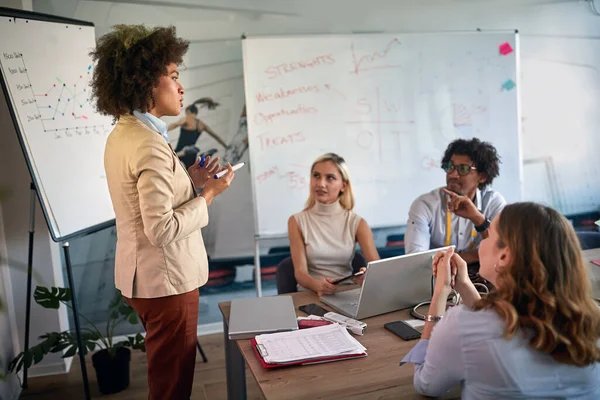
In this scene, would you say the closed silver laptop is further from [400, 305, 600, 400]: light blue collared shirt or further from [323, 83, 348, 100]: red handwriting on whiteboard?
[323, 83, 348, 100]: red handwriting on whiteboard

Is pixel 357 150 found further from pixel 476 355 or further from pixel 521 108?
pixel 476 355

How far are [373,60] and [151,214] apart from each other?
2.11 metres

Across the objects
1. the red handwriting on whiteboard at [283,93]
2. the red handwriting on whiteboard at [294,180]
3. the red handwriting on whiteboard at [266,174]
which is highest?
the red handwriting on whiteboard at [283,93]

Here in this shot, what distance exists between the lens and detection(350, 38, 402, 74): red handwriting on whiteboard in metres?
3.30

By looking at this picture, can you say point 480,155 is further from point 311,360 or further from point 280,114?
point 311,360

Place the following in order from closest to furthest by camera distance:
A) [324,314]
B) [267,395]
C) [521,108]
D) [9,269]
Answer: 1. [267,395]
2. [324,314]
3. [9,269]
4. [521,108]

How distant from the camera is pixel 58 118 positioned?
2.43 m

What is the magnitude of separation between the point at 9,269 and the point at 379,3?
2653 millimetres

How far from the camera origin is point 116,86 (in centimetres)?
177

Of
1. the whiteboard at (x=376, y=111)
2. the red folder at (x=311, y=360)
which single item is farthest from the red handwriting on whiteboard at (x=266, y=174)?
the red folder at (x=311, y=360)

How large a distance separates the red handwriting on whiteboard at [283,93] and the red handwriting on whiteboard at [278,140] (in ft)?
0.70

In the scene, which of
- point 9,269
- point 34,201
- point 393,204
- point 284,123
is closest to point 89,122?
point 34,201

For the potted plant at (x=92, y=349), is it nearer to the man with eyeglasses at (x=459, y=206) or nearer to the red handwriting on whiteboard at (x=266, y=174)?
the red handwriting on whiteboard at (x=266, y=174)

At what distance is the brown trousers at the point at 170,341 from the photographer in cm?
179
